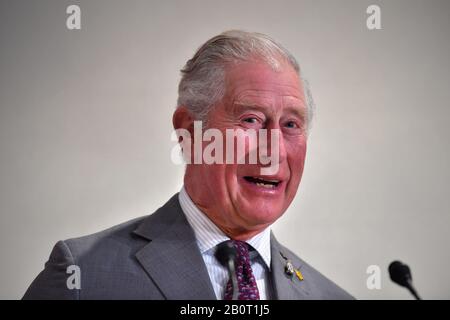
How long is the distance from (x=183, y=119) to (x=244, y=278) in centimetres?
56

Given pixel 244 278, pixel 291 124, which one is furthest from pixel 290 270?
pixel 291 124

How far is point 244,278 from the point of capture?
149 centimetres

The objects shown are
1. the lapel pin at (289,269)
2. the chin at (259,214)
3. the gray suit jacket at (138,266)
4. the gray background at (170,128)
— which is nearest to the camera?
the gray suit jacket at (138,266)

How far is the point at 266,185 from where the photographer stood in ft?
5.08

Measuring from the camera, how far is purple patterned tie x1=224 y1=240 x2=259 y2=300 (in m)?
1.44

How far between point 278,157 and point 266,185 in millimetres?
93

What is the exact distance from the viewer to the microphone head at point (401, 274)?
1.29 meters

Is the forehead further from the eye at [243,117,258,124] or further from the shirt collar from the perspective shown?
the shirt collar

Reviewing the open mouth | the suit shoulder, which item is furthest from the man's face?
the suit shoulder

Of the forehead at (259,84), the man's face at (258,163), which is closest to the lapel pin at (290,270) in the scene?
the man's face at (258,163)

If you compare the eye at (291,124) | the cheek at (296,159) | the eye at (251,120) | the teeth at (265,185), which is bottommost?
the teeth at (265,185)

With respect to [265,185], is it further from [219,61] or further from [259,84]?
[219,61]

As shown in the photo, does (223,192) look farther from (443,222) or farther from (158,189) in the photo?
(443,222)

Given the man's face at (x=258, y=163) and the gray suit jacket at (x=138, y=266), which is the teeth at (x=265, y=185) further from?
the gray suit jacket at (x=138, y=266)
